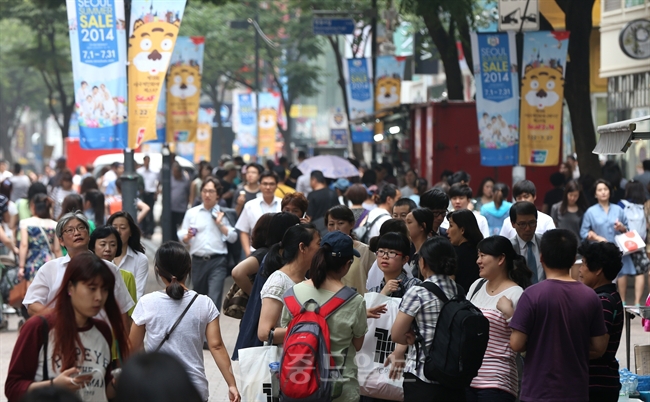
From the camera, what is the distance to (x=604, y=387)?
599 cm

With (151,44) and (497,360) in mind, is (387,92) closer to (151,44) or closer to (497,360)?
(151,44)

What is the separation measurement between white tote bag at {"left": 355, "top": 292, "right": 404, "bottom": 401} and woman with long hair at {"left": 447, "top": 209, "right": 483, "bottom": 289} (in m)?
1.27

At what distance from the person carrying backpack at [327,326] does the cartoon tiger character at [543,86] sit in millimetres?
9369

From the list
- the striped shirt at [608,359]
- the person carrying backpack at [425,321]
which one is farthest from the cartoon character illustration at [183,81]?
the striped shirt at [608,359]

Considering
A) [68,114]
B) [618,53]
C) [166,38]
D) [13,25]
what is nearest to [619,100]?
[618,53]

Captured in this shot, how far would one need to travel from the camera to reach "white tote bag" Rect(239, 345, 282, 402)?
6.12 m

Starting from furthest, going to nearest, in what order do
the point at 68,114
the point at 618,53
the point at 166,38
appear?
1. the point at 68,114
2. the point at 618,53
3. the point at 166,38

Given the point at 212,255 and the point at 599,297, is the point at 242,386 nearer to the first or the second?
the point at 599,297

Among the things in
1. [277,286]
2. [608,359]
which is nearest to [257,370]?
[277,286]

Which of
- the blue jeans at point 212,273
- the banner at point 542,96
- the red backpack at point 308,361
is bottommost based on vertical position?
the blue jeans at point 212,273

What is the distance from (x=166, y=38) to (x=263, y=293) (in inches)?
256

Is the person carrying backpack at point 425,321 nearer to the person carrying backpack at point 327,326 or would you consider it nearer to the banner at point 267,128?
the person carrying backpack at point 327,326

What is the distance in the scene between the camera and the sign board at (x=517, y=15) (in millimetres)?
14867

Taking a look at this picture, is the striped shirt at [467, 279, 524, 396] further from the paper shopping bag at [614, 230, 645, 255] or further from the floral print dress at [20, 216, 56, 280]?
the paper shopping bag at [614, 230, 645, 255]
